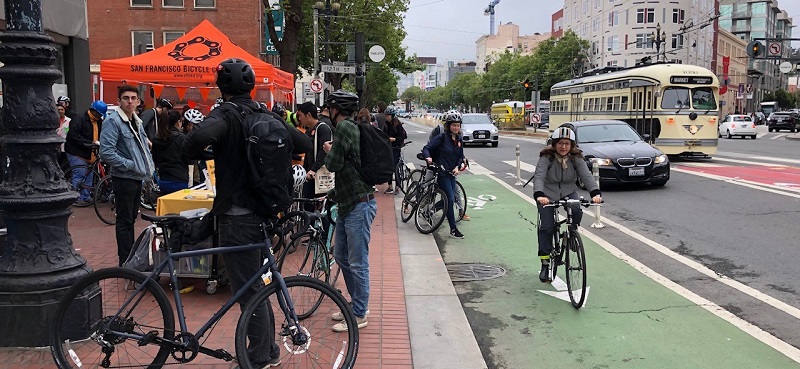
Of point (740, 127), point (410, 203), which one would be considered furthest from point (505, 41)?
point (410, 203)

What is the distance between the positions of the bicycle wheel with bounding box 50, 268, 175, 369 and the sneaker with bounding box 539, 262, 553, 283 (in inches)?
158

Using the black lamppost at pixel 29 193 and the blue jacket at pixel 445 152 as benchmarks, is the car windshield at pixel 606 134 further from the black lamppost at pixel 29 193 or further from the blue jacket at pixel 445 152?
the black lamppost at pixel 29 193

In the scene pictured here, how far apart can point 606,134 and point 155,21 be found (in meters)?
32.0

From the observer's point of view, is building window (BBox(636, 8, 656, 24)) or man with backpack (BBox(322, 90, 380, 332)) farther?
building window (BBox(636, 8, 656, 24))

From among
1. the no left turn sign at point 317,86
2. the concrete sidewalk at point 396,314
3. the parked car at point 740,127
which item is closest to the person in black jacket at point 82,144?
the concrete sidewalk at point 396,314

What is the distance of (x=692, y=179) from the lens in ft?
49.4

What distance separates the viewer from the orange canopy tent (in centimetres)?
1266

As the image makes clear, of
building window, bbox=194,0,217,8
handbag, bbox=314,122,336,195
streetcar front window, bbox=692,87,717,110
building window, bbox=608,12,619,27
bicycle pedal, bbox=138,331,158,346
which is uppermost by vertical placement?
building window, bbox=608,12,619,27

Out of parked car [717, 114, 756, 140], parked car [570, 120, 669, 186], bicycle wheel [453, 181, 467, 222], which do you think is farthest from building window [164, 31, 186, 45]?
parked car [717, 114, 756, 140]

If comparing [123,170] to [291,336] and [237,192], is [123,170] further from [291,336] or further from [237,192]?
[291,336]

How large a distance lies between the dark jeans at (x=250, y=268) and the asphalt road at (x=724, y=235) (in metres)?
3.97

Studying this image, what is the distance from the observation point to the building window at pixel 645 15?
68.0 m

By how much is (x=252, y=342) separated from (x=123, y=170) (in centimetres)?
285

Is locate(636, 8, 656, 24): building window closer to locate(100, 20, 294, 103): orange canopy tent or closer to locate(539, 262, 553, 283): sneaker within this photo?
locate(100, 20, 294, 103): orange canopy tent
